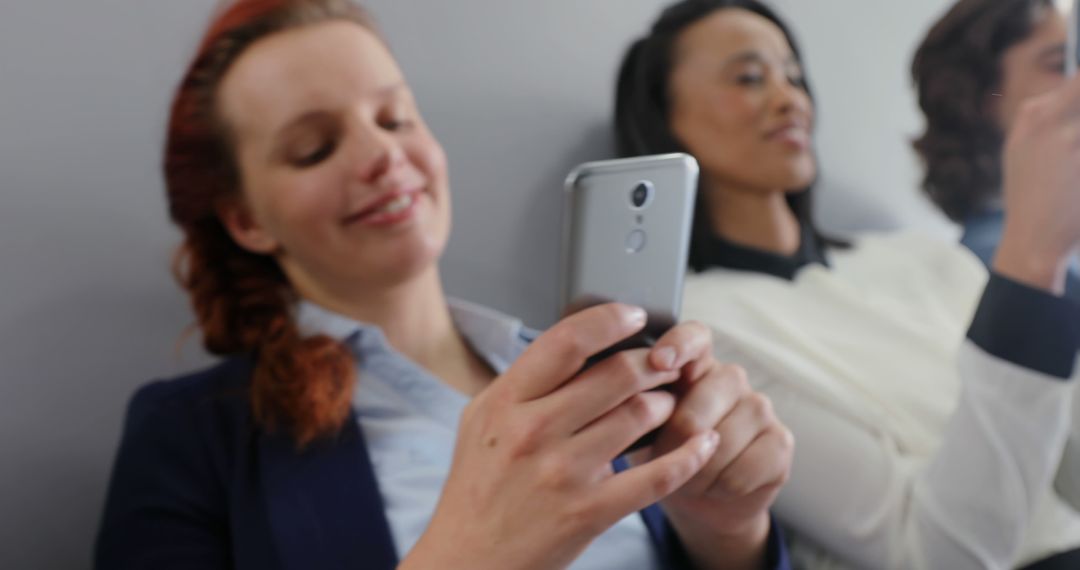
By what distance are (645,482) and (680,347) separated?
0.06 metres

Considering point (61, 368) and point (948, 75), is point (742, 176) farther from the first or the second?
point (61, 368)

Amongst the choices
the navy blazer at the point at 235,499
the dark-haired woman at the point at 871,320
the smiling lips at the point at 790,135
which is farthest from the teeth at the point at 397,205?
the smiling lips at the point at 790,135

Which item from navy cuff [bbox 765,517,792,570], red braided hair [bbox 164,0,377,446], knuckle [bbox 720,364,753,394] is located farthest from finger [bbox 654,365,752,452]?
red braided hair [bbox 164,0,377,446]

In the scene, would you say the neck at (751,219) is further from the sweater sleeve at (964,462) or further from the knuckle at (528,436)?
the knuckle at (528,436)

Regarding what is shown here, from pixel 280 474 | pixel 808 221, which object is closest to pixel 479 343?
pixel 280 474

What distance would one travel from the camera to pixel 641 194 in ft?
1.13

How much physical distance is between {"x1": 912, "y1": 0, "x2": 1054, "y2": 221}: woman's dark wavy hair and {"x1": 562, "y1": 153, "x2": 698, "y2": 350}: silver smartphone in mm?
428

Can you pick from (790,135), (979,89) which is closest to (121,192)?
(790,135)

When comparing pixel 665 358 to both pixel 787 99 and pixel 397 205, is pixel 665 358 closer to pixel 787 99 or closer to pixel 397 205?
pixel 397 205

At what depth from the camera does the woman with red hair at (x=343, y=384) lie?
348 millimetres

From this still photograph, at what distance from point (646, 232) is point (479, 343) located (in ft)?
0.99

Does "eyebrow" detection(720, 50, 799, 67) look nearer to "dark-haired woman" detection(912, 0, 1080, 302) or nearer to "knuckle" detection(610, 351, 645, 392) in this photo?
"dark-haired woman" detection(912, 0, 1080, 302)

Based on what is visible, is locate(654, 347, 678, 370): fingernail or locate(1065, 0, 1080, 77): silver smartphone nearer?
locate(654, 347, 678, 370): fingernail

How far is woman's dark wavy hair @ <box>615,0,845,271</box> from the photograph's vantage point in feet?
2.43
